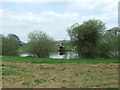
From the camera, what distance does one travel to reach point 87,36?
20.5 m

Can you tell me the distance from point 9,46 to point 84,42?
9.70 metres

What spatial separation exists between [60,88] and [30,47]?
17.9 m

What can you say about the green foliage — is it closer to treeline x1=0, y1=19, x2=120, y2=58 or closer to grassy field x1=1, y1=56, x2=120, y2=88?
treeline x1=0, y1=19, x2=120, y2=58

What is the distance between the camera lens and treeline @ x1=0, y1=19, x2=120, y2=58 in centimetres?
2030

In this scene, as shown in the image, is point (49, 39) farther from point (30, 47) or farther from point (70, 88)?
point (70, 88)

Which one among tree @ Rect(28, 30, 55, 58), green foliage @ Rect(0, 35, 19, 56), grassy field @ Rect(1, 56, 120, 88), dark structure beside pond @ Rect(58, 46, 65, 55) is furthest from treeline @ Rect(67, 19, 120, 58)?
grassy field @ Rect(1, 56, 120, 88)

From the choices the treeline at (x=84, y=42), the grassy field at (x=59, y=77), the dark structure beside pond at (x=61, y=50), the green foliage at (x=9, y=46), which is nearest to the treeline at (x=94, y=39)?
the treeline at (x=84, y=42)

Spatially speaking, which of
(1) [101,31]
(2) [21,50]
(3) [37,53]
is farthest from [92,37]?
(2) [21,50]

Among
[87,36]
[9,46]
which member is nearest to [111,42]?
[87,36]

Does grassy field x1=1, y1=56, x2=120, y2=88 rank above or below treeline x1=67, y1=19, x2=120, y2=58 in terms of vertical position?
below

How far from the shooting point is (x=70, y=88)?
4477mm

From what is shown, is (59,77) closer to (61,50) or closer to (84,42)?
(84,42)

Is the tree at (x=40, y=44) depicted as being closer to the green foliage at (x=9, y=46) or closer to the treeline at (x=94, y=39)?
the green foliage at (x=9, y=46)

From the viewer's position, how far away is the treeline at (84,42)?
20297 mm
